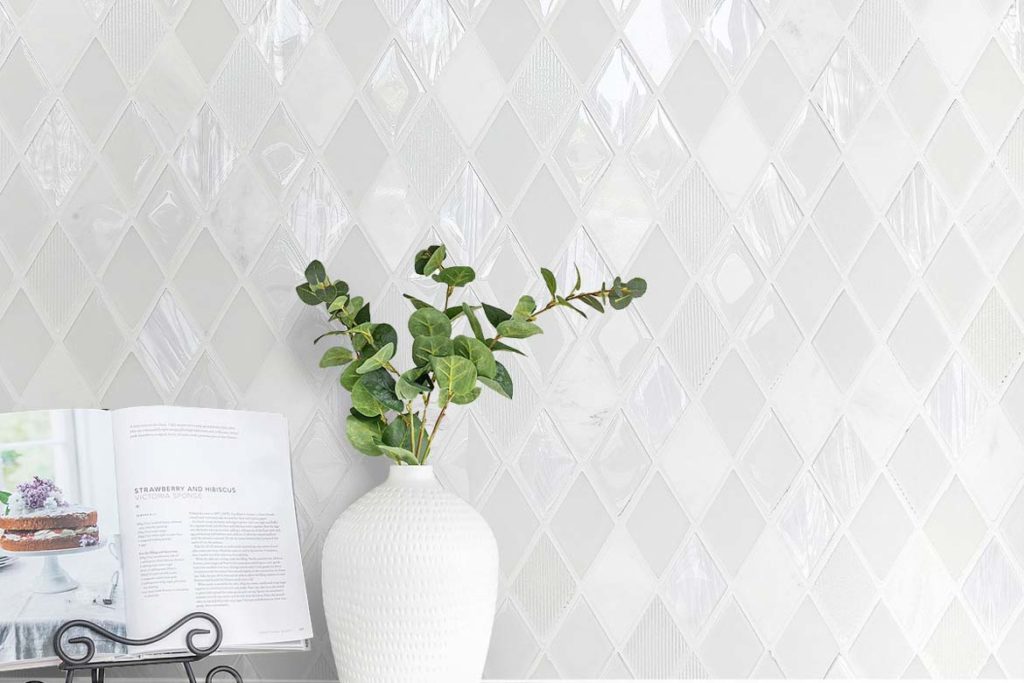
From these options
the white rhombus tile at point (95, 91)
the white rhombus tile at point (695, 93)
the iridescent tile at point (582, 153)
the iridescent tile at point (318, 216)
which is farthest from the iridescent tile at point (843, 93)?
the white rhombus tile at point (95, 91)

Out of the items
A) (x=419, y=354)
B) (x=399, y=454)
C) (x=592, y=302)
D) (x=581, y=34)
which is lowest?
(x=399, y=454)

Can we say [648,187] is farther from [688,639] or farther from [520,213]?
[688,639]

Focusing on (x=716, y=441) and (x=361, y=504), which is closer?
(x=361, y=504)

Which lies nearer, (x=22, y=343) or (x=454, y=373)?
(x=454, y=373)

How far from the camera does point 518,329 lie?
91 centimetres

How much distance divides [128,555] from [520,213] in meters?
0.54

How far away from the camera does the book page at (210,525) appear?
866mm

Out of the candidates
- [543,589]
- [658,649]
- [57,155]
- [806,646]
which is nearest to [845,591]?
[806,646]

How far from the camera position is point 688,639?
3.39ft

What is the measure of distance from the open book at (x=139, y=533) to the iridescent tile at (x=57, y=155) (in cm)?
33

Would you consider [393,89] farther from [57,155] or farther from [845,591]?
[845,591]

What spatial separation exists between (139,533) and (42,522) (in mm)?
85

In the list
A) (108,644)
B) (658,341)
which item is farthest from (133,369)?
(658,341)

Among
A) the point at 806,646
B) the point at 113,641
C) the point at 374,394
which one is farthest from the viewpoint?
the point at 806,646
